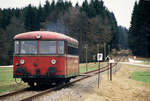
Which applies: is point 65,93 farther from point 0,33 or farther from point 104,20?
point 104,20

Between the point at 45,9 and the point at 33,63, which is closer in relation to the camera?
the point at 33,63

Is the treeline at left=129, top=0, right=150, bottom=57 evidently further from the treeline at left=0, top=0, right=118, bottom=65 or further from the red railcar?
the red railcar

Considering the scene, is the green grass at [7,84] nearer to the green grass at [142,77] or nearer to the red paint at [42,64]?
the red paint at [42,64]

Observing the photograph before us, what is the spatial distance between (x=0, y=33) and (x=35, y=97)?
6617 centimetres

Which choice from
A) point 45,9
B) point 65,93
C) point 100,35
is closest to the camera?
point 65,93

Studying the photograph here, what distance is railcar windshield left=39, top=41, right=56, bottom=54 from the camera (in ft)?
51.4

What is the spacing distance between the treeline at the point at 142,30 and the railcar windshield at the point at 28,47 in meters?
72.6

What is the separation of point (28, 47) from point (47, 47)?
3.41 feet

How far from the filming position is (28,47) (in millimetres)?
15828

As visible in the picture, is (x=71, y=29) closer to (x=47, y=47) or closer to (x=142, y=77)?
(x=142, y=77)

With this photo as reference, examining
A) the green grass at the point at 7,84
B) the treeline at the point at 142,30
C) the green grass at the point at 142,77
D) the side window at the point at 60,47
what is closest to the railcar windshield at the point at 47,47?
the side window at the point at 60,47

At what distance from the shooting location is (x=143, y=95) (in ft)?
61.6

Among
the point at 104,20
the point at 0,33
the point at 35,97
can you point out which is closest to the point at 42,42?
the point at 35,97

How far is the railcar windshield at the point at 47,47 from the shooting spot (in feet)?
51.4
